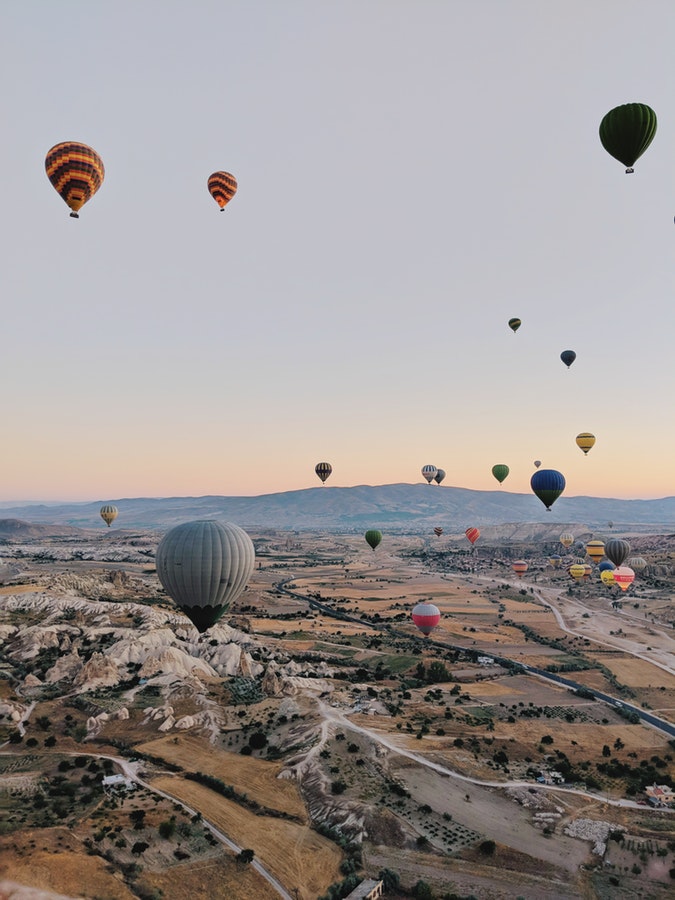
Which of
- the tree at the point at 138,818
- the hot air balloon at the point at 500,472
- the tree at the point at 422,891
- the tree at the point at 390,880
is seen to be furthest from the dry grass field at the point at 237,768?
the hot air balloon at the point at 500,472

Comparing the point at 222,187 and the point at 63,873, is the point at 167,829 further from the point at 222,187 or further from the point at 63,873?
the point at 222,187

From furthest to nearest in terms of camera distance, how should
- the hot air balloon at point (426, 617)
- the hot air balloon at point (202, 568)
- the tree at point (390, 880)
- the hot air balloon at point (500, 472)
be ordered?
the hot air balloon at point (500, 472) < the hot air balloon at point (426, 617) < the hot air balloon at point (202, 568) < the tree at point (390, 880)

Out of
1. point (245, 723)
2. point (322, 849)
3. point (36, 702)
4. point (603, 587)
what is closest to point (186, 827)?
point (322, 849)

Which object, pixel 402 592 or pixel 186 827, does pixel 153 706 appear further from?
pixel 402 592

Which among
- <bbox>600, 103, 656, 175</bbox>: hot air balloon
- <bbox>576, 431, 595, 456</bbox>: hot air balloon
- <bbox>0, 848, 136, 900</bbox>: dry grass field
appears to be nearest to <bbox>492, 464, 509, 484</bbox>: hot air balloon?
<bbox>576, 431, 595, 456</bbox>: hot air balloon

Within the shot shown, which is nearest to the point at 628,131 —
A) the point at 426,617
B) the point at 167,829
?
the point at 426,617

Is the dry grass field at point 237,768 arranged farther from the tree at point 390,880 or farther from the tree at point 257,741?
the tree at point 390,880
